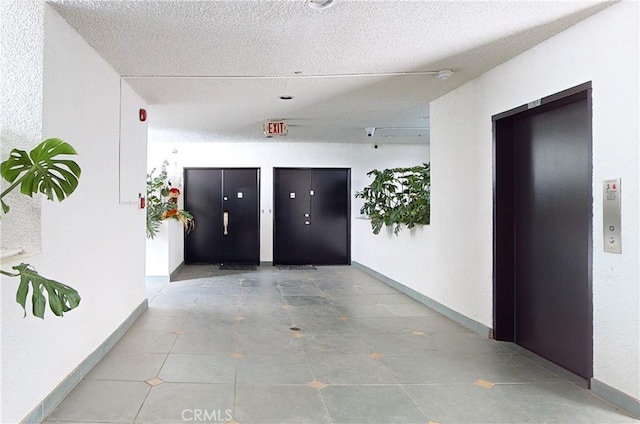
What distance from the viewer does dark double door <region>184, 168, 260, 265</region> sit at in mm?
8781

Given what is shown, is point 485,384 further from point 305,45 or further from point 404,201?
point 404,201

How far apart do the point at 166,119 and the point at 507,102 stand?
4527 millimetres

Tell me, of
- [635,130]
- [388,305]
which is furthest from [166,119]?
[635,130]

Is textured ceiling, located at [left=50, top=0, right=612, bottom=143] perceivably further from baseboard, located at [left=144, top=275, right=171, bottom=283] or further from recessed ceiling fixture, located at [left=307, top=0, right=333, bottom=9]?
baseboard, located at [left=144, top=275, right=171, bottom=283]

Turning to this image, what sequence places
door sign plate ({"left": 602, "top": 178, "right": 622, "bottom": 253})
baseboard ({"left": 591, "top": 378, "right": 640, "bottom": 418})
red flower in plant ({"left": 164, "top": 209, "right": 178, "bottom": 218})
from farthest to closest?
red flower in plant ({"left": 164, "top": 209, "right": 178, "bottom": 218})
door sign plate ({"left": 602, "top": 178, "right": 622, "bottom": 253})
baseboard ({"left": 591, "top": 378, "right": 640, "bottom": 418})

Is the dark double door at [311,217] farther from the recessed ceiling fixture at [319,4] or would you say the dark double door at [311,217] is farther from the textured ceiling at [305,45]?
the recessed ceiling fixture at [319,4]

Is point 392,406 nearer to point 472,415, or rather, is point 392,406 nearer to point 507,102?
point 472,415

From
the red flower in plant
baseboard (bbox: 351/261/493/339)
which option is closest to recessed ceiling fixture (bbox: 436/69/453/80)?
baseboard (bbox: 351/261/493/339)

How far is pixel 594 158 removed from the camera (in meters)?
2.85

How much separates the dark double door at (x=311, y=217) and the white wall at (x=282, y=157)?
17 cm

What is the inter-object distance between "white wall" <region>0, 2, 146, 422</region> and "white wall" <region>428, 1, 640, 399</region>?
11.1 ft

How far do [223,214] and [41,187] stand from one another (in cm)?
692

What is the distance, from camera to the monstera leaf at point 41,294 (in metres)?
1.67

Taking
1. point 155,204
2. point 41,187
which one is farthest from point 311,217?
point 41,187
